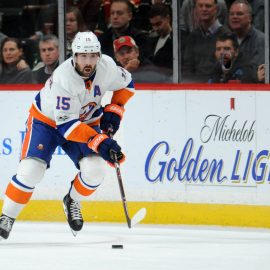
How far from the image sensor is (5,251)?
262 inches

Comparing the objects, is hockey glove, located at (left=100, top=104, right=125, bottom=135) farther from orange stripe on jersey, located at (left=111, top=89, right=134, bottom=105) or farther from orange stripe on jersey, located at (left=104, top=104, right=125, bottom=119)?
orange stripe on jersey, located at (left=111, top=89, right=134, bottom=105)

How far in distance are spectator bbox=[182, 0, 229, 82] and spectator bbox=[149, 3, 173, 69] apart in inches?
4.9

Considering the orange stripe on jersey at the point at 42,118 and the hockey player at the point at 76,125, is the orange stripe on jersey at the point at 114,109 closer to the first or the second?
the hockey player at the point at 76,125

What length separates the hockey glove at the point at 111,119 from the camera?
702 cm

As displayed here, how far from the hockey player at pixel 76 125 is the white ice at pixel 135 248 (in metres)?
0.26

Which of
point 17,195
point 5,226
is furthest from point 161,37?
point 5,226

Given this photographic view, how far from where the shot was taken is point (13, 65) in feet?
29.4

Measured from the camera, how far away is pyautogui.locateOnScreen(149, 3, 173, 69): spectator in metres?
8.42

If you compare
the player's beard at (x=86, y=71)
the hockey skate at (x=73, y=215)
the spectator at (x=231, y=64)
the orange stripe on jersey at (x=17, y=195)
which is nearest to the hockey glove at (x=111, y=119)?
the player's beard at (x=86, y=71)

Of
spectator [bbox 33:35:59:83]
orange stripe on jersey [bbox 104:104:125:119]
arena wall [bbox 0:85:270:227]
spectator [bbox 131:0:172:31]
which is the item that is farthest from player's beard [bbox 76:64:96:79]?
spectator [bbox 33:35:59:83]

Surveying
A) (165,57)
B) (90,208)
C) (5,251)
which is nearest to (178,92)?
A: (165,57)

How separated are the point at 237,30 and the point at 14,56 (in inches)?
69.6

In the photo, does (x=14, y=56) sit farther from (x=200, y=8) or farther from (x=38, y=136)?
(x=38, y=136)

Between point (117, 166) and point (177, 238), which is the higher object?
point (117, 166)
